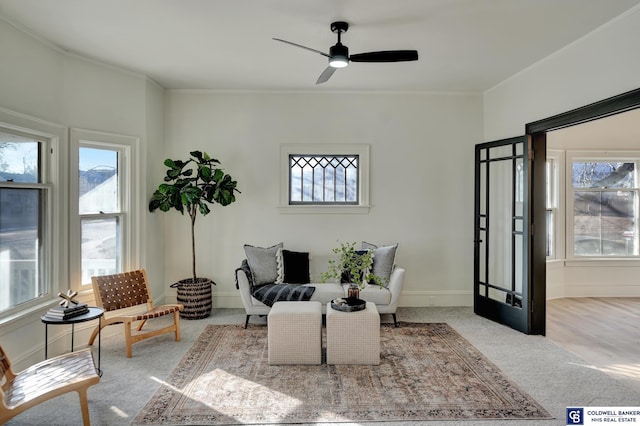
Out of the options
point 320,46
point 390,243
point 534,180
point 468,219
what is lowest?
point 390,243

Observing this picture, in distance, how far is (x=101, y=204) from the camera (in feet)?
14.2

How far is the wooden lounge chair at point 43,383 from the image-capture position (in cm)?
212

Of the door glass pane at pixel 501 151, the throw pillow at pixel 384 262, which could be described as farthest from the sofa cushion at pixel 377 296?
the door glass pane at pixel 501 151

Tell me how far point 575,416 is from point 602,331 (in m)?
2.40

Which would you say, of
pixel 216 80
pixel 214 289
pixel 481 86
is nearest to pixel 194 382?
pixel 214 289

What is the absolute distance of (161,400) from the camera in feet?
9.22

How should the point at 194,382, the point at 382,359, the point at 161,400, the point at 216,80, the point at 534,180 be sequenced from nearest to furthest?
1. the point at 161,400
2. the point at 194,382
3. the point at 382,359
4. the point at 534,180
5. the point at 216,80

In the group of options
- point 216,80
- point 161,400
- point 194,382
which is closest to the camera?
point 161,400

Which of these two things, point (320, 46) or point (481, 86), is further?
point (481, 86)

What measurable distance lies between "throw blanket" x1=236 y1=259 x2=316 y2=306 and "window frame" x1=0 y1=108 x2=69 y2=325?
5.75ft

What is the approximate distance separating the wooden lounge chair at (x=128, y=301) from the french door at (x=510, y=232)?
372cm

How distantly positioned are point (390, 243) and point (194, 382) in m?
3.13

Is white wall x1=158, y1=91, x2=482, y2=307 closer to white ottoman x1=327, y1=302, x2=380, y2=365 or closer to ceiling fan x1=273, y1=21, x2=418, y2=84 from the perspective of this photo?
white ottoman x1=327, y1=302, x2=380, y2=365

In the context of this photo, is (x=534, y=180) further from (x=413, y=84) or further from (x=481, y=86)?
(x=413, y=84)
